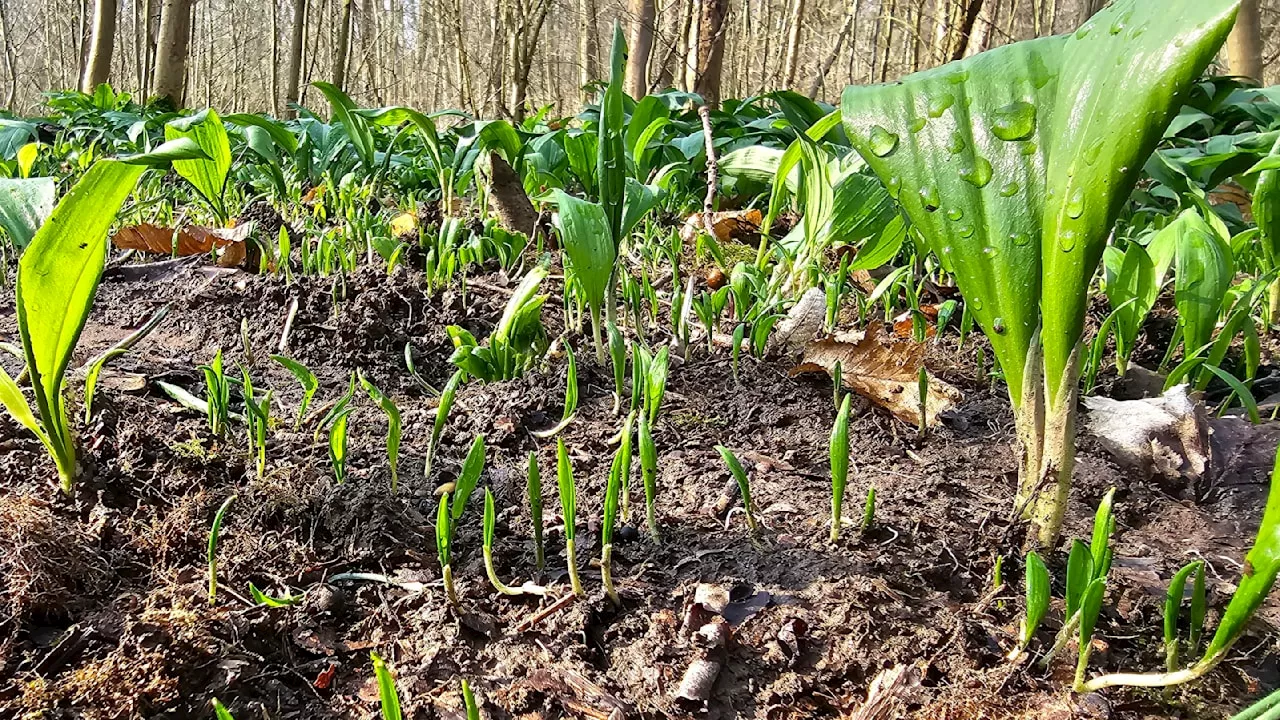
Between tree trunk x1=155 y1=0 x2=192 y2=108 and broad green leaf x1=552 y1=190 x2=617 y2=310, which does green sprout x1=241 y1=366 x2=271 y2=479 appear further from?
tree trunk x1=155 y1=0 x2=192 y2=108

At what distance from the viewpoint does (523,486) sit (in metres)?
1.00

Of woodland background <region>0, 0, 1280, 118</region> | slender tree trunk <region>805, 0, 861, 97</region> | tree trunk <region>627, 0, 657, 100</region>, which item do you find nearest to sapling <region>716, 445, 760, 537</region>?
woodland background <region>0, 0, 1280, 118</region>

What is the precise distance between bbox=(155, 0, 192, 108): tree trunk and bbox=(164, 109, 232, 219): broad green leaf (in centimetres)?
Answer: 751

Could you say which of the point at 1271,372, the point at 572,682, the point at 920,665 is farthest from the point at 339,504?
the point at 1271,372

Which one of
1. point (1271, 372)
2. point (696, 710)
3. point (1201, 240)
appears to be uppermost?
point (1201, 240)

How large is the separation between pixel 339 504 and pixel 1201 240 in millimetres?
1365

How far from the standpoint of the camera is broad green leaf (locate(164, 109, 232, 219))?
2.02m

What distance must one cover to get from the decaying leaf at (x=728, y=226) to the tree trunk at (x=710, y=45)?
3.40 metres

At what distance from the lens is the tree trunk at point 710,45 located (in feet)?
18.9

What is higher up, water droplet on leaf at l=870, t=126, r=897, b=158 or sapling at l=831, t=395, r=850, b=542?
water droplet on leaf at l=870, t=126, r=897, b=158

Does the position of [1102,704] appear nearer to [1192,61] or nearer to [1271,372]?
[1192,61]

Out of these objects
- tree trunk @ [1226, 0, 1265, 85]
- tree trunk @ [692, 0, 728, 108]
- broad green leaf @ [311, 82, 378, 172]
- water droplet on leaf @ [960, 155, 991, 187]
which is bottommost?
water droplet on leaf @ [960, 155, 991, 187]

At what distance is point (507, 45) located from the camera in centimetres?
834

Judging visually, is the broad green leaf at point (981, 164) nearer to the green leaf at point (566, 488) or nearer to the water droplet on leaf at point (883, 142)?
the water droplet on leaf at point (883, 142)
